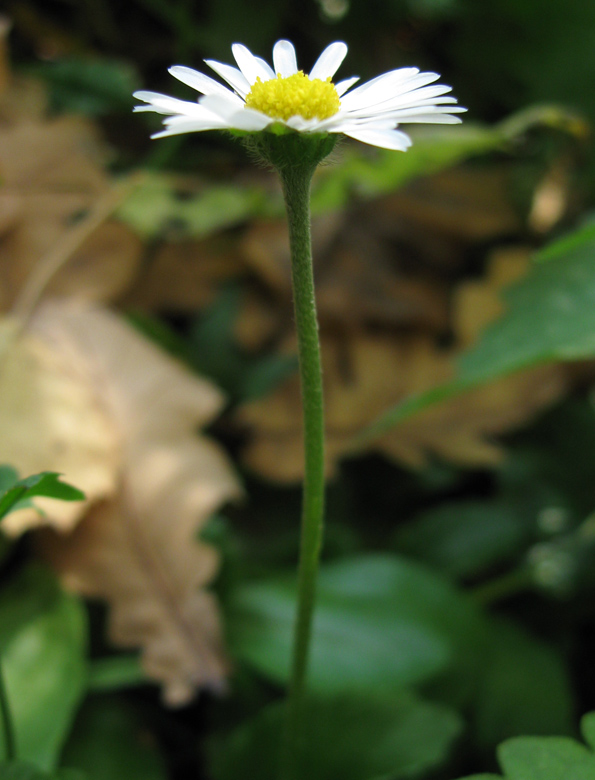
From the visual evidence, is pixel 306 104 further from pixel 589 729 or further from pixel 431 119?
pixel 589 729

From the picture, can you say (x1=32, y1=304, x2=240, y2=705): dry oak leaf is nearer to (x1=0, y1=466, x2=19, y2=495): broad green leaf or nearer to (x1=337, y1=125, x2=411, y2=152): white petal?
(x1=0, y1=466, x2=19, y2=495): broad green leaf

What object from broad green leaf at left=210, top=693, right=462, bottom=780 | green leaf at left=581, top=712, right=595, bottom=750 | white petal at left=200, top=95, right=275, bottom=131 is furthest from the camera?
broad green leaf at left=210, top=693, right=462, bottom=780

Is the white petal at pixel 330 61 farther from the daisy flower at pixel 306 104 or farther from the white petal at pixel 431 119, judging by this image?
the white petal at pixel 431 119

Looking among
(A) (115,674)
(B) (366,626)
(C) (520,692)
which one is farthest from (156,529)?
(C) (520,692)

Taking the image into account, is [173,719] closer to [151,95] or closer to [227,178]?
[151,95]

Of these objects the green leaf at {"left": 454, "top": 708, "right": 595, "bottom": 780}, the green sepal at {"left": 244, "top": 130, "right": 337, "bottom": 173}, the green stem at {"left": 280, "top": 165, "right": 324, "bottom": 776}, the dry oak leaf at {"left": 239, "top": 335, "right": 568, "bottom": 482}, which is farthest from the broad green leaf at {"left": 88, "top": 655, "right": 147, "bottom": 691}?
the green sepal at {"left": 244, "top": 130, "right": 337, "bottom": 173}

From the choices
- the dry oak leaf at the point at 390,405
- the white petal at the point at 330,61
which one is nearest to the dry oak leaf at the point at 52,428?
the dry oak leaf at the point at 390,405
